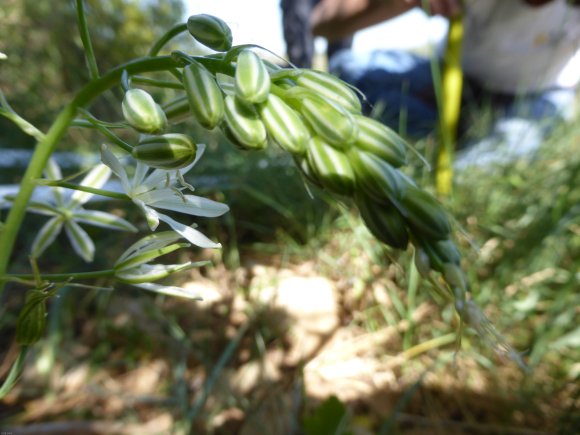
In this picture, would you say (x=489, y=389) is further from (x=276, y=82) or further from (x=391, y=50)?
(x=391, y=50)

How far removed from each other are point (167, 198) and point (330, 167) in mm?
172

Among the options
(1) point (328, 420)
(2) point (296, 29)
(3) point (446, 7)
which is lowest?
(1) point (328, 420)

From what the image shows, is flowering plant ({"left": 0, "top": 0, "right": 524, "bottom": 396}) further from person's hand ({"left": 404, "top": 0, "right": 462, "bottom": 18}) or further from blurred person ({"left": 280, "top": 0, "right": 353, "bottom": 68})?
blurred person ({"left": 280, "top": 0, "right": 353, "bottom": 68})

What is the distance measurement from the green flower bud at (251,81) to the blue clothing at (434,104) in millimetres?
1294

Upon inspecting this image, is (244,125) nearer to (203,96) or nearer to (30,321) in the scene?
(203,96)

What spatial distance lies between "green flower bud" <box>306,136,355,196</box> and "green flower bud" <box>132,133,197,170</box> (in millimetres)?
91

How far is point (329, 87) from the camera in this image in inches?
12.3

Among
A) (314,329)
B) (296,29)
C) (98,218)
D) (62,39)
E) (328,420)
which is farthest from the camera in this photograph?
(62,39)

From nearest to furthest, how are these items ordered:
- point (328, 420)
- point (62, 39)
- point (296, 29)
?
point (328, 420), point (296, 29), point (62, 39)

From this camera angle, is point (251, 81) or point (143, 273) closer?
point (251, 81)

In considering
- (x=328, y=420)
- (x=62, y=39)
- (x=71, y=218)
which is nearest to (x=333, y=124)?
(x=71, y=218)

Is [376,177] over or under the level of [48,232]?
under

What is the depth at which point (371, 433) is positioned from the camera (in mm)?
871

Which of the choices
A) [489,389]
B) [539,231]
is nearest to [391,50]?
[539,231]
